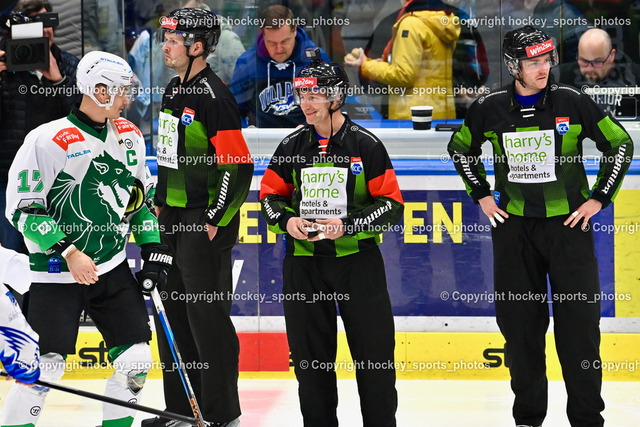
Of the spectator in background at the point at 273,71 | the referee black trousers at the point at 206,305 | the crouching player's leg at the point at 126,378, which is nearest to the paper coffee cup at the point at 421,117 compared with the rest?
the spectator in background at the point at 273,71

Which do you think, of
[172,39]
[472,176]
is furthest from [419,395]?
[172,39]

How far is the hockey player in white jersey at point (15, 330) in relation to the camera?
2.98 m

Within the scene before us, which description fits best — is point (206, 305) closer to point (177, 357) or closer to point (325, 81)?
point (177, 357)

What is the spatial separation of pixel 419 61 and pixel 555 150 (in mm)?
1530

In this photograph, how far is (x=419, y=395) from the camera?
509 centimetres

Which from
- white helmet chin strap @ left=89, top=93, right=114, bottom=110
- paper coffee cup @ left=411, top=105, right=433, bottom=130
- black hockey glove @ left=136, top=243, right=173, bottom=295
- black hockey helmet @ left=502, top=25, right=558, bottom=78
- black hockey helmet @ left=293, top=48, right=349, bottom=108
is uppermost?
black hockey helmet @ left=502, top=25, right=558, bottom=78

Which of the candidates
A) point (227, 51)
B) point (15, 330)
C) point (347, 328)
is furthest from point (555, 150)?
point (15, 330)

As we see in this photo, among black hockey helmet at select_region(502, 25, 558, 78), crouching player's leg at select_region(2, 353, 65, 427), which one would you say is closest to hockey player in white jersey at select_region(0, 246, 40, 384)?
crouching player's leg at select_region(2, 353, 65, 427)

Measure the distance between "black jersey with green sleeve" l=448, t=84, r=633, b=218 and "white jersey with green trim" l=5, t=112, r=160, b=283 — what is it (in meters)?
1.54

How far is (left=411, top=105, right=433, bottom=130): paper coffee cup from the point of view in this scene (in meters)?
A: 5.46

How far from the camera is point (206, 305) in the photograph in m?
4.21

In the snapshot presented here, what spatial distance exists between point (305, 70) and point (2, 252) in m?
1.49

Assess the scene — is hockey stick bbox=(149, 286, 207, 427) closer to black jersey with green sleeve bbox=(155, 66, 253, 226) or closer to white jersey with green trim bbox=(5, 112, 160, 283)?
white jersey with green trim bbox=(5, 112, 160, 283)

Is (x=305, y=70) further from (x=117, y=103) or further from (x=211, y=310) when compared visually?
(x=211, y=310)
